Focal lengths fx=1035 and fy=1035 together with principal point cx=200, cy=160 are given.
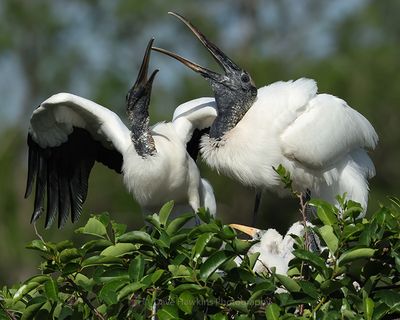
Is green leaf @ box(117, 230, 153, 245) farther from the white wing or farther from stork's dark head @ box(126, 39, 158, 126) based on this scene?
stork's dark head @ box(126, 39, 158, 126)

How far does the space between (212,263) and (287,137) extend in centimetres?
185

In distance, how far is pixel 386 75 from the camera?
1447 cm

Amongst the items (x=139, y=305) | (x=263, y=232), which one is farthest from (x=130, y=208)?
(x=139, y=305)

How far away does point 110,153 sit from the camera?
5996mm

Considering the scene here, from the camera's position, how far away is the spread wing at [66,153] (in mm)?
5676

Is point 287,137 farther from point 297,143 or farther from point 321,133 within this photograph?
point 321,133

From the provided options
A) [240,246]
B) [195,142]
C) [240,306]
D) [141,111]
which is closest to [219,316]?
[240,306]

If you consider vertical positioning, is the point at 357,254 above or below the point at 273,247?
above

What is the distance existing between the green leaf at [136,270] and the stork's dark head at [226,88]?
1990 mm

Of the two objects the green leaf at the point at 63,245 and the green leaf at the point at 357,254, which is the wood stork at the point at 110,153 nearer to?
the green leaf at the point at 63,245

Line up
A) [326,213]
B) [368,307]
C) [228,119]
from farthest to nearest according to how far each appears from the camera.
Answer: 1. [228,119]
2. [326,213]
3. [368,307]

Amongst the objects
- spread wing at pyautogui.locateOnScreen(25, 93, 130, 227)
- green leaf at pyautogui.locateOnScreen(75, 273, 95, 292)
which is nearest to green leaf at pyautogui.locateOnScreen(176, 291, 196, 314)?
green leaf at pyautogui.locateOnScreen(75, 273, 95, 292)

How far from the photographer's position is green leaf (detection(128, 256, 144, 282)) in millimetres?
3199

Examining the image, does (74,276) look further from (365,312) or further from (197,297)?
(365,312)
